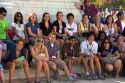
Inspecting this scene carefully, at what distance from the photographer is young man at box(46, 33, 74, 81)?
900 cm

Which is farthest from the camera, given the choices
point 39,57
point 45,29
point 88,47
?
point 45,29

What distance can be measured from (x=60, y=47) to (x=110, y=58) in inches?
54.8

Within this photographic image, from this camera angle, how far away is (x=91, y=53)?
9.52 meters

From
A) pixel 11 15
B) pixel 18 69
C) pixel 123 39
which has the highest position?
pixel 11 15

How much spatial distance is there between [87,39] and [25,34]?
1.69 metres

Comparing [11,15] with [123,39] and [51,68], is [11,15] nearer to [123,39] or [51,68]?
[51,68]

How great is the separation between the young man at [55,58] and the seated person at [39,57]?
0.33 metres

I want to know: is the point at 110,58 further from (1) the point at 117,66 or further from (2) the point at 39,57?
(2) the point at 39,57

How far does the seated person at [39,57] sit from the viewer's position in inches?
336

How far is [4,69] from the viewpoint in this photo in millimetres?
8938

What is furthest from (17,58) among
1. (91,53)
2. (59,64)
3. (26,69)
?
(91,53)

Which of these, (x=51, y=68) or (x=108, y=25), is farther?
(x=108, y=25)

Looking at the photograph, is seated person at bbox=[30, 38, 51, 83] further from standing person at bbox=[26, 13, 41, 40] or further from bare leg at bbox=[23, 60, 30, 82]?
standing person at bbox=[26, 13, 41, 40]

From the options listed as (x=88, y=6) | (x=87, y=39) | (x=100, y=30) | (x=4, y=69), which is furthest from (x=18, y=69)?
(x=88, y=6)
